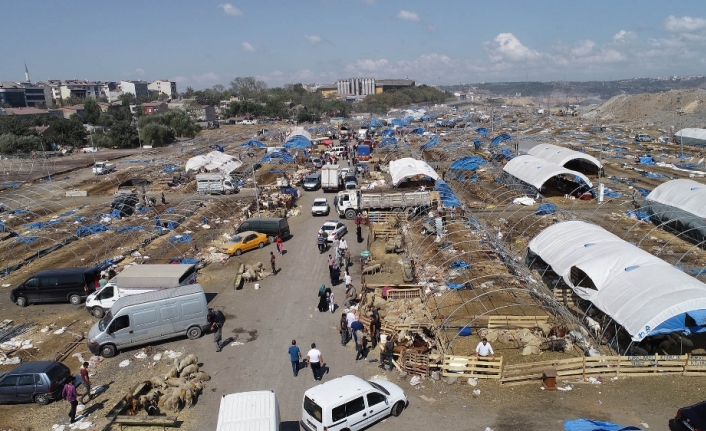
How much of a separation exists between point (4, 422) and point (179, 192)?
93.1 feet

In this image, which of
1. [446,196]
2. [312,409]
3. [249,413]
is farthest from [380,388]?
[446,196]

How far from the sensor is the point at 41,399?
12023 mm

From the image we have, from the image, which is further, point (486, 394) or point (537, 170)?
point (537, 170)

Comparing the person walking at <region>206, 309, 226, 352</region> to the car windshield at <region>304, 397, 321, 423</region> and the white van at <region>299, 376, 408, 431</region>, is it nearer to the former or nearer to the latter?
the white van at <region>299, 376, 408, 431</region>

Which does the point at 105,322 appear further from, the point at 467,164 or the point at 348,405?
the point at 467,164

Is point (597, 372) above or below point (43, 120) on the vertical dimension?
below

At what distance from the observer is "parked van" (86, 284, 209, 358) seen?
46.9 ft

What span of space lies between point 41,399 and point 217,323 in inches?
192

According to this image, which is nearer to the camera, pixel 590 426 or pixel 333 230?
pixel 590 426

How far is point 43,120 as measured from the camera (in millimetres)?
82562

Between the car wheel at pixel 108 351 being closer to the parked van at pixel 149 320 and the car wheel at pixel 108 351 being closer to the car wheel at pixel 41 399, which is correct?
the parked van at pixel 149 320

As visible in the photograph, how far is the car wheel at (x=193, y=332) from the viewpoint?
15172 millimetres

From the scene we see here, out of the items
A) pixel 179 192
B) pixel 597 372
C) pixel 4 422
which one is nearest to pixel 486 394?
pixel 597 372

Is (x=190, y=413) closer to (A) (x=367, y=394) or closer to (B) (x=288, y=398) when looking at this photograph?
(B) (x=288, y=398)
